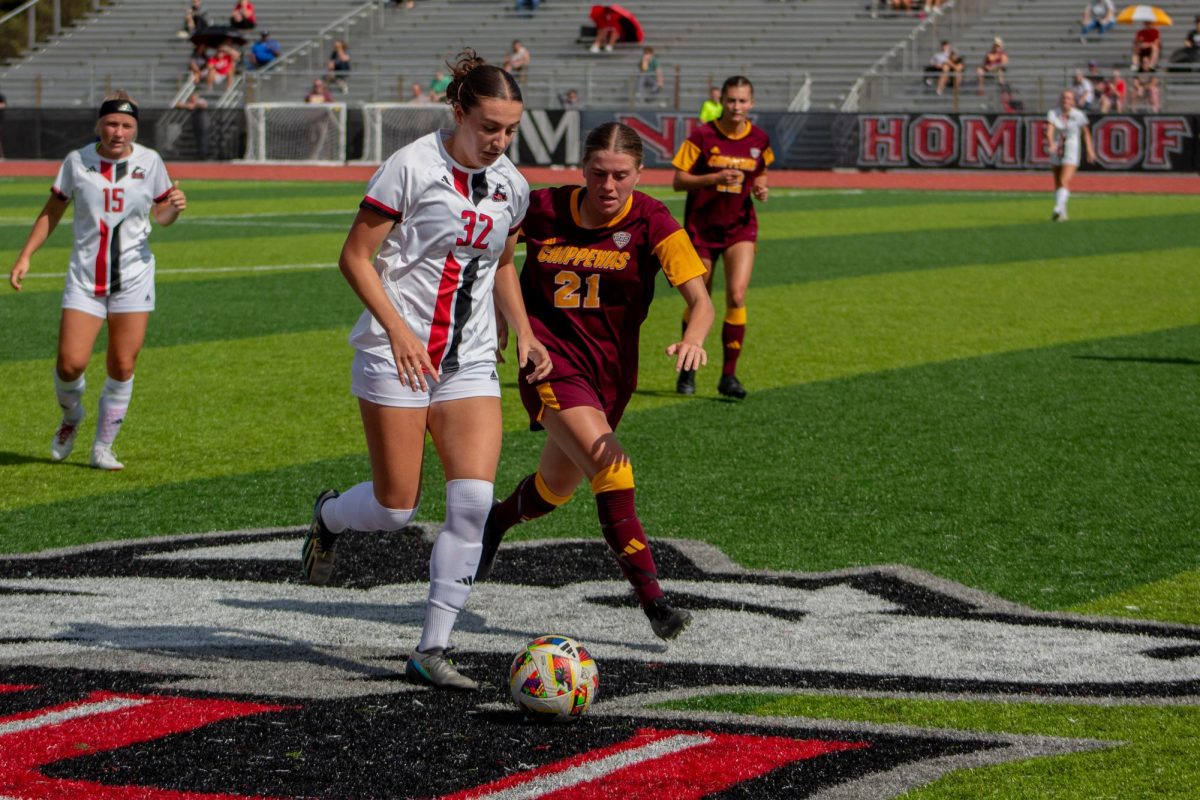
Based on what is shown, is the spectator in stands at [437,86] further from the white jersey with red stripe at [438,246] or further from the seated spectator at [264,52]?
the white jersey with red stripe at [438,246]

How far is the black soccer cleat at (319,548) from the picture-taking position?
6.21 meters

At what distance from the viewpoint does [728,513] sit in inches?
323

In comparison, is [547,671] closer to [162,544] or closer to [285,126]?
[162,544]

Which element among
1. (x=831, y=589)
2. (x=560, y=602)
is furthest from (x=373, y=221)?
(x=831, y=589)

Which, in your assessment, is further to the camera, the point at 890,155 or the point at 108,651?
the point at 890,155

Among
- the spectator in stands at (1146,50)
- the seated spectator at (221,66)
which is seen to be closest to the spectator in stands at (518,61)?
the seated spectator at (221,66)

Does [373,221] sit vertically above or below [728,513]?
above

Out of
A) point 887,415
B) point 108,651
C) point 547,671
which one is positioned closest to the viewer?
point 547,671

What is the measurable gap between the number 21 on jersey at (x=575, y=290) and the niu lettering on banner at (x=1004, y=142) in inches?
1306

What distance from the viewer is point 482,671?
18.7 ft

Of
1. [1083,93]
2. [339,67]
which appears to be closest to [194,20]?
[339,67]

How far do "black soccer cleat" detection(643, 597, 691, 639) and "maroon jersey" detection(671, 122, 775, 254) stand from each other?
6278 millimetres

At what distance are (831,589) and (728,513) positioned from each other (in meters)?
1.42

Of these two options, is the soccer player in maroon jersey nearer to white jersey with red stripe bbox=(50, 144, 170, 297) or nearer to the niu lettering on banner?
white jersey with red stripe bbox=(50, 144, 170, 297)
